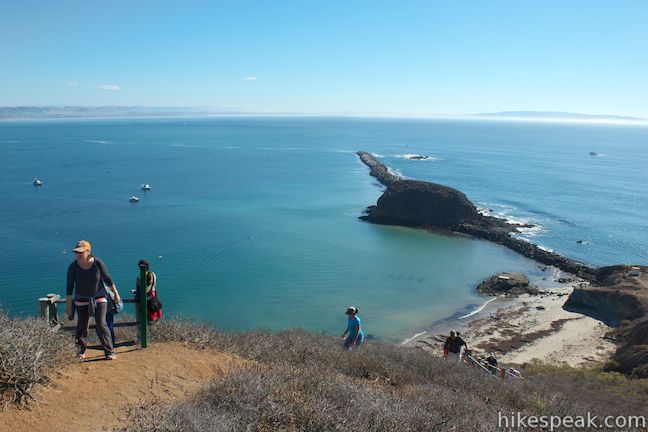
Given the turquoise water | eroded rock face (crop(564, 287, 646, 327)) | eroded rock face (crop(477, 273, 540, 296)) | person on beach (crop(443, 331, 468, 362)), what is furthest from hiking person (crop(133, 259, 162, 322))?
eroded rock face (crop(477, 273, 540, 296))

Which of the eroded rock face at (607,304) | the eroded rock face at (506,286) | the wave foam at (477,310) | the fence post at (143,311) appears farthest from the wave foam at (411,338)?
the fence post at (143,311)

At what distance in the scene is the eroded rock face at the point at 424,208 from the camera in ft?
158

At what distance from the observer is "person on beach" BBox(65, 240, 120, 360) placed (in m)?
6.81

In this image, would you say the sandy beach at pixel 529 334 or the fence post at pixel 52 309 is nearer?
the fence post at pixel 52 309

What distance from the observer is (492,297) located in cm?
3072

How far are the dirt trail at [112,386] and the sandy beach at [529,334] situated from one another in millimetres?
15909

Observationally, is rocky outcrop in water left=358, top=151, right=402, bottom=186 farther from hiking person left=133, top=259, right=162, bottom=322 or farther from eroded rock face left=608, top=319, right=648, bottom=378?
hiking person left=133, top=259, right=162, bottom=322

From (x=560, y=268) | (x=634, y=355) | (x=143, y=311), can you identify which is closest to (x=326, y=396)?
(x=143, y=311)

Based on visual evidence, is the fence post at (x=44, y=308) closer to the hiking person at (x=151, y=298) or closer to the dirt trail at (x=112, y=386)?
the dirt trail at (x=112, y=386)

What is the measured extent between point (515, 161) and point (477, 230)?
234 ft

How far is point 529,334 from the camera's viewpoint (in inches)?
975

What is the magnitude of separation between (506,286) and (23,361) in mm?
Result: 31029

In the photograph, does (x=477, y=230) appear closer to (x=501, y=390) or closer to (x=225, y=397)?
(x=501, y=390)

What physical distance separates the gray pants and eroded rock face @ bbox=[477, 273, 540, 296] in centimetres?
2803
